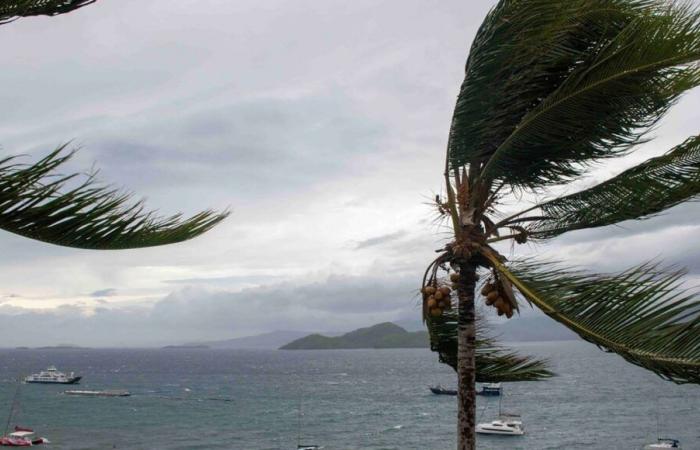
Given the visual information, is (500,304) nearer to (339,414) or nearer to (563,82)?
(563,82)

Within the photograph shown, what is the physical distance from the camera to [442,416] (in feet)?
308

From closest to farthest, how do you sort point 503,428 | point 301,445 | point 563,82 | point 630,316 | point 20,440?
point 630,316, point 563,82, point 20,440, point 301,445, point 503,428

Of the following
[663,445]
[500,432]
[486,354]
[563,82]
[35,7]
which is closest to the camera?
[35,7]

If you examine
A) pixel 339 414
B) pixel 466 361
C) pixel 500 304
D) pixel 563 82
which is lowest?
pixel 339 414

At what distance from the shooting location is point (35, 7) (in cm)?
331

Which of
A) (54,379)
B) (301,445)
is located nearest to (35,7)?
(301,445)

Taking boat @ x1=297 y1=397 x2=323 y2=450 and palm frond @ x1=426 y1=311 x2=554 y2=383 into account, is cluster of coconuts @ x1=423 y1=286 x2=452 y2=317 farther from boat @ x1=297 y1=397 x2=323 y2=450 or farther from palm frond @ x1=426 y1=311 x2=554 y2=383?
boat @ x1=297 y1=397 x2=323 y2=450

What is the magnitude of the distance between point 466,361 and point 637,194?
104 inches

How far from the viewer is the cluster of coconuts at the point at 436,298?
25.6 ft

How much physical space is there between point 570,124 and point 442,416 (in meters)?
91.6

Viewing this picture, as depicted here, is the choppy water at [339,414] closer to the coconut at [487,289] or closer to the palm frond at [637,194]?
the palm frond at [637,194]

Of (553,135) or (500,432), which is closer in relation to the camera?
(553,135)

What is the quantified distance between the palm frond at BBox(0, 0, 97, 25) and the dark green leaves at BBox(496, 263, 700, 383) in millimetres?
4225

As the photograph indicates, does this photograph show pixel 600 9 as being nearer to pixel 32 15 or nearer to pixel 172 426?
pixel 32 15
